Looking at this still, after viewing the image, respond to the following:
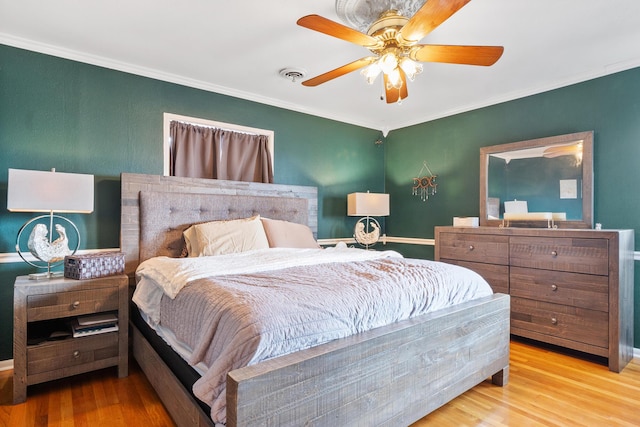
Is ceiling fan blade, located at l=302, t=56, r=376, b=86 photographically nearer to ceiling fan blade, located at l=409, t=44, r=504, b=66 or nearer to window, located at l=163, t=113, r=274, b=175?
ceiling fan blade, located at l=409, t=44, r=504, b=66

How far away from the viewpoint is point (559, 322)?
2820 mm

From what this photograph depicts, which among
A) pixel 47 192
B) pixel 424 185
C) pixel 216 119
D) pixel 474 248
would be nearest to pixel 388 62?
pixel 216 119

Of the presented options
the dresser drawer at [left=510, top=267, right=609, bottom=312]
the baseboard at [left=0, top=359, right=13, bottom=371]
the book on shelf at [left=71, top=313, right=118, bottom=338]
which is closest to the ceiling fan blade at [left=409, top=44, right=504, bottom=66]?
the dresser drawer at [left=510, top=267, right=609, bottom=312]

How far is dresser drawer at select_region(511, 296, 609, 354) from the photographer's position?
103 inches

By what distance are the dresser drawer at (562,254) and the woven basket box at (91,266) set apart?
328 cm

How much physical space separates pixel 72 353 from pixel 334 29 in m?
2.57

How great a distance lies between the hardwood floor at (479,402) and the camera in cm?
190

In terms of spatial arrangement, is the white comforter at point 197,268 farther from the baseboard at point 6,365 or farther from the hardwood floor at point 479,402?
the baseboard at point 6,365

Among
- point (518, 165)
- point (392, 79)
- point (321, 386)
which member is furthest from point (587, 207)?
point (321, 386)

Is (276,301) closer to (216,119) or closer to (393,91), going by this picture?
(393,91)

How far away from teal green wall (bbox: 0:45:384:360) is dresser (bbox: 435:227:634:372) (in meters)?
2.71

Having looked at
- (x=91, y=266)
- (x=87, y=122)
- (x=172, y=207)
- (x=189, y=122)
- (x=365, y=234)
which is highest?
(x=189, y=122)

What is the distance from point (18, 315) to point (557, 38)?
399cm

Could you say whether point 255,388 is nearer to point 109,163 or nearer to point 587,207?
point 109,163
